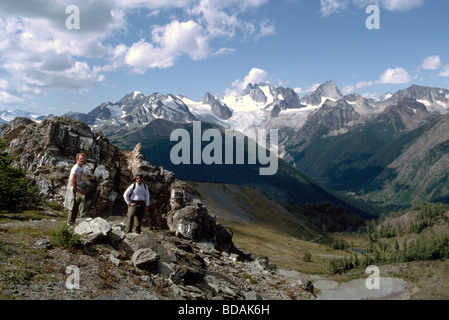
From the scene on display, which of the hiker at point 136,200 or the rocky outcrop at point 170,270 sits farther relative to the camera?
the hiker at point 136,200

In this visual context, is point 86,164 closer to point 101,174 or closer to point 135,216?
point 101,174

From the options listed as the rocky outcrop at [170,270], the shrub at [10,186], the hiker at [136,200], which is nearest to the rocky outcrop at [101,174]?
the shrub at [10,186]

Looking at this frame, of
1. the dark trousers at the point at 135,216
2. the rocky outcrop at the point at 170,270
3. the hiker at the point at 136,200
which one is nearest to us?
the rocky outcrop at the point at 170,270

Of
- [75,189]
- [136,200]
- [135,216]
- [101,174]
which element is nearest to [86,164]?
[101,174]

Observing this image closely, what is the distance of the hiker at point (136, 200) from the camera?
84.1 feet

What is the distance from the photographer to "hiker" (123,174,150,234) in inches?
1009

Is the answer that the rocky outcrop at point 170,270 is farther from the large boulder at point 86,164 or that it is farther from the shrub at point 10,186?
the large boulder at point 86,164

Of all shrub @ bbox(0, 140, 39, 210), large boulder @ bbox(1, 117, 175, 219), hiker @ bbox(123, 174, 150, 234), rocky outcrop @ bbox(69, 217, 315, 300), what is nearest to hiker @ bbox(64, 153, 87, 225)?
rocky outcrop @ bbox(69, 217, 315, 300)

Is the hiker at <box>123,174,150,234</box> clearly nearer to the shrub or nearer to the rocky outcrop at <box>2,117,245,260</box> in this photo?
the rocky outcrop at <box>2,117,245,260</box>

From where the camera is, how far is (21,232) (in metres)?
22.6

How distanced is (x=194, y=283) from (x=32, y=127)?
1905 inches

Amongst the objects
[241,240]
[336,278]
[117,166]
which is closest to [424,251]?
[336,278]

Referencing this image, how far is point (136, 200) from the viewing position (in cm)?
2573

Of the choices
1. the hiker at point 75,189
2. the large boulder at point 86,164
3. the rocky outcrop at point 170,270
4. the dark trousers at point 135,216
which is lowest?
the rocky outcrop at point 170,270
